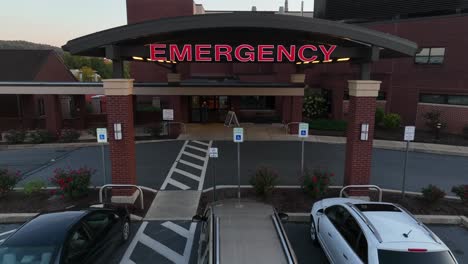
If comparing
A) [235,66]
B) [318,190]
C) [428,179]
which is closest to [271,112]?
[235,66]

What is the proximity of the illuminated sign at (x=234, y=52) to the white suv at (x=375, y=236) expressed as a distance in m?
4.61

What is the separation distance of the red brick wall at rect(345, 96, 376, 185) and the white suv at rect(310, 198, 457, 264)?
9.53 feet

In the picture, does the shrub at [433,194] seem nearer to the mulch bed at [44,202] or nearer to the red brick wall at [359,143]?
the red brick wall at [359,143]

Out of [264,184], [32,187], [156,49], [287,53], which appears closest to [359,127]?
[287,53]

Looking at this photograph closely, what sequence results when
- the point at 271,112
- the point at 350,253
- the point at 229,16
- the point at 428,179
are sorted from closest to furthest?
1. the point at 350,253
2. the point at 229,16
3. the point at 428,179
4. the point at 271,112

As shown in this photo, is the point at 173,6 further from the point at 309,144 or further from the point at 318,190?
the point at 318,190

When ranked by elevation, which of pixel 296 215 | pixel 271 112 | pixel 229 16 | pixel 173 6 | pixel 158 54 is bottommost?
pixel 296 215

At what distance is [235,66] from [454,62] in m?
16.8

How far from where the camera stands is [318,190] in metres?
10.9

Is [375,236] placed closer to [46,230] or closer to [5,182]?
[46,230]

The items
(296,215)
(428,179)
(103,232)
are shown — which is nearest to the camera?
(103,232)

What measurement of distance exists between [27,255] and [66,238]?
0.65 m

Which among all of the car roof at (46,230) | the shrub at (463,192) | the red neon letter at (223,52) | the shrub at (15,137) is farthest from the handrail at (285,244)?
the shrub at (15,137)

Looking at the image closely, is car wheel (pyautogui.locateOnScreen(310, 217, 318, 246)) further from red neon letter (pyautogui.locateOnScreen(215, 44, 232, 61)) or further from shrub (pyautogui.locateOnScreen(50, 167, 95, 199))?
shrub (pyautogui.locateOnScreen(50, 167, 95, 199))
